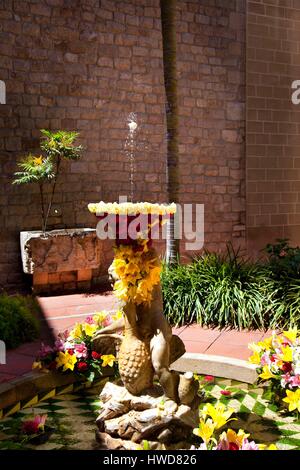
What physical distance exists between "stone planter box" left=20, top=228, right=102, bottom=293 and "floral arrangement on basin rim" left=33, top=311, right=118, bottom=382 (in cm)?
324

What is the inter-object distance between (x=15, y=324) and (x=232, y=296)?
214 centimetres

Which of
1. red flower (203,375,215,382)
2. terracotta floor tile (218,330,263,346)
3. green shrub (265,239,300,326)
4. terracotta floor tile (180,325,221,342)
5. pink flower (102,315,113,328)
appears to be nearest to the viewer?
red flower (203,375,215,382)

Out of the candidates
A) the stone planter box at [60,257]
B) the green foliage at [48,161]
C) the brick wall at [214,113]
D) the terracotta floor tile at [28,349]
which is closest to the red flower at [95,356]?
the terracotta floor tile at [28,349]

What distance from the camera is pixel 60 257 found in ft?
23.9

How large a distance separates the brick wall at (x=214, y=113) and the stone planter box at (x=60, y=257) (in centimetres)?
236

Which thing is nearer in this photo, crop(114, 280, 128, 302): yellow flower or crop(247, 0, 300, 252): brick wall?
crop(114, 280, 128, 302): yellow flower

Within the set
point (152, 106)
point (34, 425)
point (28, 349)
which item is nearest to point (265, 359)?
point (34, 425)

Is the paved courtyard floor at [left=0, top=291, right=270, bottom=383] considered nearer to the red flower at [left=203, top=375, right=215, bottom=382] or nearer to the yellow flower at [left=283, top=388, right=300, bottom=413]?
the red flower at [left=203, top=375, right=215, bottom=382]

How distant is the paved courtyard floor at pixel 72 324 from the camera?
4.36 m

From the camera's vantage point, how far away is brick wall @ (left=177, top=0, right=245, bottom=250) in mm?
9148

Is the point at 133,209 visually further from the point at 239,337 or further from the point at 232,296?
the point at 232,296

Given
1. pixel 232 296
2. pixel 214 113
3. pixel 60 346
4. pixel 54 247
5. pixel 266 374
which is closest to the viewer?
pixel 266 374

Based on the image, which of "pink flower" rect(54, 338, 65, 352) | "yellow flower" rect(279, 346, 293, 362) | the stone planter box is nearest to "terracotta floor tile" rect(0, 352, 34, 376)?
"pink flower" rect(54, 338, 65, 352)

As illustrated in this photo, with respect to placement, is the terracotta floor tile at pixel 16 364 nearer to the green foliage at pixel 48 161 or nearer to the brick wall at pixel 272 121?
the green foliage at pixel 48 161
